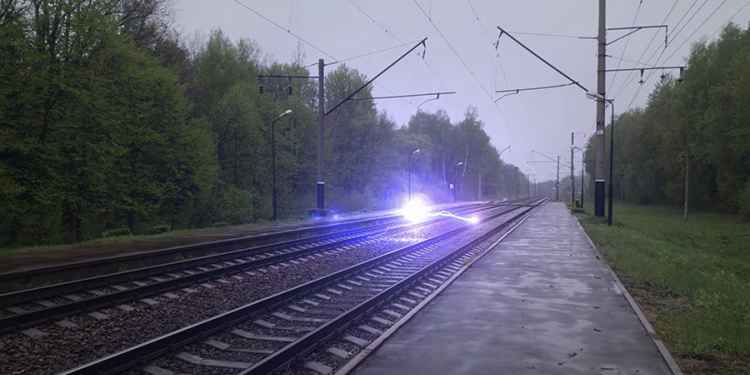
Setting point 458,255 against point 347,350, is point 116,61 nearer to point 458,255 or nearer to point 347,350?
point 458,255

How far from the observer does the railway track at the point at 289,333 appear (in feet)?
22.9

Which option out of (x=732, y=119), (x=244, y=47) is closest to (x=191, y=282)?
(x=732, y=119)

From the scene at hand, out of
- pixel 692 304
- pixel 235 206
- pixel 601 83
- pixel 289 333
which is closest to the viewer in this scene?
pixel 289 333

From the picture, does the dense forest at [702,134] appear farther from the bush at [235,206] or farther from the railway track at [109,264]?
the railway track at [109,264]

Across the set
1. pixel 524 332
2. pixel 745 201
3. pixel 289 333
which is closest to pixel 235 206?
pixel 745 201

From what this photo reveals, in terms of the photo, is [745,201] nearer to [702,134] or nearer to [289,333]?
[702,134]

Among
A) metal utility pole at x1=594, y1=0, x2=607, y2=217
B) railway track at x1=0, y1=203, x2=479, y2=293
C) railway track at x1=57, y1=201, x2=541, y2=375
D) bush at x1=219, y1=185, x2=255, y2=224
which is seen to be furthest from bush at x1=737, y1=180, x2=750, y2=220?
railway track at x1=57, y1=201, x2=541, y2=375

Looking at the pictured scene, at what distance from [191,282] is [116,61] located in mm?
26533

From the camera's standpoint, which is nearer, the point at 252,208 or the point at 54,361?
the point at 54,361

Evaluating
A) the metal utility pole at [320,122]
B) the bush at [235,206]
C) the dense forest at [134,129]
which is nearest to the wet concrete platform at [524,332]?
the metal utility pole at [320,122]

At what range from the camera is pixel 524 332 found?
8.80 meters

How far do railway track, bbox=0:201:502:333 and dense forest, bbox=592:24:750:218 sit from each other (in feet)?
132

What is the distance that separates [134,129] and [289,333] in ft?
99.7

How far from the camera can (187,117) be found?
4453 centimetres
